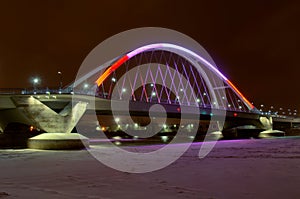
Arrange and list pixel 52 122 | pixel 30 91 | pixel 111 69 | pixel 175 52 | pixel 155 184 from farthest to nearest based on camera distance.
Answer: pixel 175 52
pixel 111 69
pixel 30 91
pixel 52 122
pixel 155 184

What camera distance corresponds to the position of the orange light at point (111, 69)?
1876 inches

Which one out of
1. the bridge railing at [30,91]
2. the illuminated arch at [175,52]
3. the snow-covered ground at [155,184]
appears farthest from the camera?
the illuminated arch at [175,52]

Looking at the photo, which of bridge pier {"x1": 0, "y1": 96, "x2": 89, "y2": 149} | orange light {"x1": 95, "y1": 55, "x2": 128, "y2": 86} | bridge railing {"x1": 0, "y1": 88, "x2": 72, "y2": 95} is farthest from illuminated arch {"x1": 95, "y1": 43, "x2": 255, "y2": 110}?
bridge pier {"x1": 0, "y1": 96, "x2": 89, "y2": 149}

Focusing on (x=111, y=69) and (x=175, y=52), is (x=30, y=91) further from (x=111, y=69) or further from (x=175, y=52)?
(x=175, y=52)

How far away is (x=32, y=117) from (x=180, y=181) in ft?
91.2

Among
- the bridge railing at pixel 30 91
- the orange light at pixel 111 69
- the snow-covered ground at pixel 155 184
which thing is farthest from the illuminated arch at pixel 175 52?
the snow-covered ground at pixel 155 184

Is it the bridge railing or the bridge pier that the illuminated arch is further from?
the bridge pier

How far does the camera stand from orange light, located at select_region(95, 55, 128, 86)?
156 feet

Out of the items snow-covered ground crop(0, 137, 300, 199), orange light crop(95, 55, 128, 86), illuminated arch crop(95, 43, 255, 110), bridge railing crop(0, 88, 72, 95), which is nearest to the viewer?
snow-covered ground crop(0, 137, 300, 199)

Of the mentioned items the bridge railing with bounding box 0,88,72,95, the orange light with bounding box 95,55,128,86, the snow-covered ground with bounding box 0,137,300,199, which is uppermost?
the orange light with bounding box 95,55,128,86

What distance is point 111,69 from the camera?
166ft

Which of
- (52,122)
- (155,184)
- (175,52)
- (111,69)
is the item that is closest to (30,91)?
(52,122)

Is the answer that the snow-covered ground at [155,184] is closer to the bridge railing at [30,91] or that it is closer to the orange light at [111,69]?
the bridge railing at [30,91]

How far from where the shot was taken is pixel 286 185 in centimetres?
988
